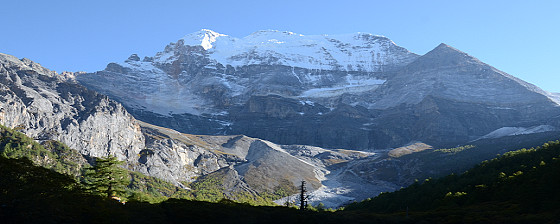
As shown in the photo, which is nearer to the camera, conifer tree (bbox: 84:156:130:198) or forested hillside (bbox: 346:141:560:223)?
forested hillside (bbox: 346:141:560:223)

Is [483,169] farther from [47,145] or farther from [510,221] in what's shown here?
[47,145]

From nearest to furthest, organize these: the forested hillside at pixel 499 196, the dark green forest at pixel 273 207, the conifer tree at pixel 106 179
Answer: the dark green forest at pixel 273 207, the forested hillside at pixel 499 196, the conifer tree at pixel 106 179

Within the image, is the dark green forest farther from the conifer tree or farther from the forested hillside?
the conifer tree

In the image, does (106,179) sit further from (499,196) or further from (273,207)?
(499,196)

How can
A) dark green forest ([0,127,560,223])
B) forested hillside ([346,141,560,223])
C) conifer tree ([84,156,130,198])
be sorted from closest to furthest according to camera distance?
dark green forest ([0,127,560,223])
forested hillside ([346,141,560,223])
conifer tree ([84,156,130,198])

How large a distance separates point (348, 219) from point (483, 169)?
53.9 meters

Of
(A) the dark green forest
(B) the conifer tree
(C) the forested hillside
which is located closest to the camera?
(A) the dark green forest

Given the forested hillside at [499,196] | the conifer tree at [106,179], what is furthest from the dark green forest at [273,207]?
Result: the conifer tree at [106,179]

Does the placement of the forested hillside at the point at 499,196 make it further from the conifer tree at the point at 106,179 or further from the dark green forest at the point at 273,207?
the conifer tree at the point at 106,179

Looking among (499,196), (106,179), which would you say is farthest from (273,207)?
(499,196)

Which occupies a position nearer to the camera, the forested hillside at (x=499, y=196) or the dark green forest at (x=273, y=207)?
the dark green forest at (x=273, y=207)

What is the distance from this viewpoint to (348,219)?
166ft

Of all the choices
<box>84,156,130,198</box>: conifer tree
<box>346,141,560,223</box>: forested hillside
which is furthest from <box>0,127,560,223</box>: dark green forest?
<box>84,156,130,198</box>: conifer tree

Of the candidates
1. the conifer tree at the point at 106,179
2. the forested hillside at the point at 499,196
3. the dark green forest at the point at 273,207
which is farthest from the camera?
the conifer tree at the point at 106,179
